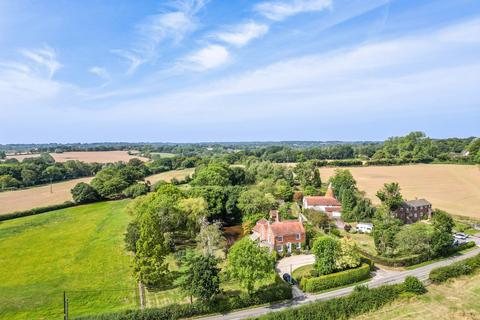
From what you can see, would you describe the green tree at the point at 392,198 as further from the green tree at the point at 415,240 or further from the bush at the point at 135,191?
the bush at the point at 135,191

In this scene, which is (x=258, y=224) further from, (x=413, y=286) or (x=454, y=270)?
(x=454, y=270)

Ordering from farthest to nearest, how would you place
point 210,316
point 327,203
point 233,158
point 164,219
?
point 233,158 < point 327,203 < point 164,219 < point 210,316

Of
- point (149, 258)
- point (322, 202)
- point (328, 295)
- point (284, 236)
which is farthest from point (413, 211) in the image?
point (149, 258)

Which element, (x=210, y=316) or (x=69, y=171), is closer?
(x=210, y=316)

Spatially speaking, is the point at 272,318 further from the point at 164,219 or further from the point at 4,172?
the point at 4,172

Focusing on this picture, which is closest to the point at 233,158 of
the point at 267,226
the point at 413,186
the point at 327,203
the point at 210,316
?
the point at 413,186

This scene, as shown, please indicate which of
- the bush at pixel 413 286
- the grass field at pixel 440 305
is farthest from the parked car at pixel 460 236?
the bush at pixel 413 286

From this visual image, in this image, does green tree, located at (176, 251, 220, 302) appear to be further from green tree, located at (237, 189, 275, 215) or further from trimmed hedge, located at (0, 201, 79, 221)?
trimmed hedge, located at (0, 201, 79, 221)
